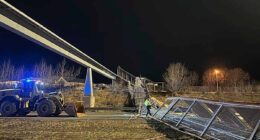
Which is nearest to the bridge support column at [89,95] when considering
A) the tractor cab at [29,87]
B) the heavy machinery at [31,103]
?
the heavy machinery at [31,103]

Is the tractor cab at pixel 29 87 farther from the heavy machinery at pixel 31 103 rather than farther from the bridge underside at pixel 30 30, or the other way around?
the bridge underside at pixel 30 30

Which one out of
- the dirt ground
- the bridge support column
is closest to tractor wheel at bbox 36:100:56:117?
the dirt ground

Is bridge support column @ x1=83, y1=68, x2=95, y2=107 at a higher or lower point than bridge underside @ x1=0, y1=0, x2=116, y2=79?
lower

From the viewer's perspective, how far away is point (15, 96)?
1362 cm

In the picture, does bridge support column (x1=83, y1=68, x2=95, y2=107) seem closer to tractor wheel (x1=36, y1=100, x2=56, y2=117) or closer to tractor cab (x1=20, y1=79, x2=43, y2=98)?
tractor cab (x1=20, y1=79, x2=43, y2=98)

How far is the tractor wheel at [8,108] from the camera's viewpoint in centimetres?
1336

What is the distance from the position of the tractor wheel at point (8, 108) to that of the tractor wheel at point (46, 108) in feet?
6.39

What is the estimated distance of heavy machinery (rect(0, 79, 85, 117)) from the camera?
13297 mm

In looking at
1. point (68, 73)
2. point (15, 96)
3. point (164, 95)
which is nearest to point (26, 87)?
point (15, 96)

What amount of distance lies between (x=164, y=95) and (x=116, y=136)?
25780 millimetres

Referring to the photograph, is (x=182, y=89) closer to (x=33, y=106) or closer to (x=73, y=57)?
(x=73, y=57)

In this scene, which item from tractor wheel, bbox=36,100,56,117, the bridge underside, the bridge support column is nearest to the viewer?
the bridge underside

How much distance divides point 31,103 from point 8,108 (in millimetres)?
1628

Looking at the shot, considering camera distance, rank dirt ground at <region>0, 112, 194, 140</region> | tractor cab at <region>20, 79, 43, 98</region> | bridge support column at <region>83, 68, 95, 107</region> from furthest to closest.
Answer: bridge support column at <region>83, 68, 95, 107</region>
tractor cab at <region>20, 79, 43, 98</region>
dirt ground at <region>0, 112, 194, 140</region>
